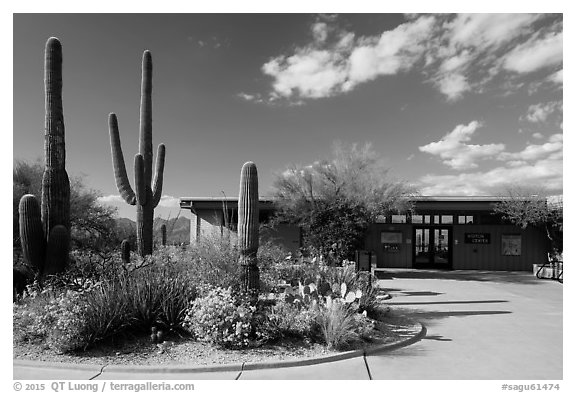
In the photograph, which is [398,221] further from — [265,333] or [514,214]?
[265,333]

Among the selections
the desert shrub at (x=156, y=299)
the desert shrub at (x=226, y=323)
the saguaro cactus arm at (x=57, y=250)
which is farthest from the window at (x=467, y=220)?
the saguaro cactus arm at (x=57, y=250)

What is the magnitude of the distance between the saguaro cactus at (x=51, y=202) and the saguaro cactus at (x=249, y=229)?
3871 mm

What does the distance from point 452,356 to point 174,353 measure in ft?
13.3

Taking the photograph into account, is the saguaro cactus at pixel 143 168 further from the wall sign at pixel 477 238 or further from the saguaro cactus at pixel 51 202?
the wall sign at pixel 477 238

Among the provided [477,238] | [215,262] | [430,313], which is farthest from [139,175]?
[477,238]

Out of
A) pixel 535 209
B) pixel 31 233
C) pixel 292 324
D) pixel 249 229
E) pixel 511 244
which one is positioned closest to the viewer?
pixel 292 324

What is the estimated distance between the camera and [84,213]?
1670 centimetres

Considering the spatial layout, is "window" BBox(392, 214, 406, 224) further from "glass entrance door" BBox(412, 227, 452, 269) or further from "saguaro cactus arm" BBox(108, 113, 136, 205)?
"saguaro cactus arm" BBox(108, 113, 136, 205)

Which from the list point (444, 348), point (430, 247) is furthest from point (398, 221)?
point (444, 348)

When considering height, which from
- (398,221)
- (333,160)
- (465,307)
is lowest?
(465,307)

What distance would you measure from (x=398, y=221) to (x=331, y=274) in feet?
41.4

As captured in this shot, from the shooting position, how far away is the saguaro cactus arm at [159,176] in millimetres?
13287

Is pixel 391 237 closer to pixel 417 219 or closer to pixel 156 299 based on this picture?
pixel 417 219

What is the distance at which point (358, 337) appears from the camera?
19.2 feet
